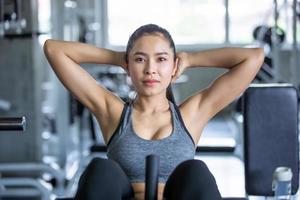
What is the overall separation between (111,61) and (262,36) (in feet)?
11.1

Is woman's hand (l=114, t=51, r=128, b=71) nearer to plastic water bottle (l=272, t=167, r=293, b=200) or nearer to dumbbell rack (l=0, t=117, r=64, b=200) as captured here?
plastic water bottle (l=272, t=167, r=293, b=200)

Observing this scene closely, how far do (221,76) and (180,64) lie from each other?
15 cm

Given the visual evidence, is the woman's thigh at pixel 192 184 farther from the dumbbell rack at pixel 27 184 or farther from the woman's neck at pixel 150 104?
the dumbbell rack at pixel 27 184

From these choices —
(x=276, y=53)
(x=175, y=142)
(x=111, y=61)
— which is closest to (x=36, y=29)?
(x=276, y=53)

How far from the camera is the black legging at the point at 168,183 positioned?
1.47 m

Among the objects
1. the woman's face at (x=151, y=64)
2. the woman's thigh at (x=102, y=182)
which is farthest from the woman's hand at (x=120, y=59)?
the woman's thigh at (x=102, y=182)

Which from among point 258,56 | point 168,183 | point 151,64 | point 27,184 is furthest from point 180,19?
point 168,183

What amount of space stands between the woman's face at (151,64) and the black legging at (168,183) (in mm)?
269

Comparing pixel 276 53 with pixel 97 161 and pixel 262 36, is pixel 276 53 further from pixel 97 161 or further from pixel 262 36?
pixel 97 161

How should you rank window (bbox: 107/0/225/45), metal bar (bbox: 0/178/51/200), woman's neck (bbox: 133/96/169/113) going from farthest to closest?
window (bbox: 107/0/225/45)
metal bar (bbox: 0/178/51/200)
woman's neck (bbox: 133/96/169/113)

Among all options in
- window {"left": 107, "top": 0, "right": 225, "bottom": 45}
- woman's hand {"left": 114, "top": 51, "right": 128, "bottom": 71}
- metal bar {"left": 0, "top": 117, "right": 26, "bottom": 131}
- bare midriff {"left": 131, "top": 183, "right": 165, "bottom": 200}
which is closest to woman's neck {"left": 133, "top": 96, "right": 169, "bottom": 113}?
woman's hand {"left": 114, "top": 51, "right": 128, "bottom": 71}

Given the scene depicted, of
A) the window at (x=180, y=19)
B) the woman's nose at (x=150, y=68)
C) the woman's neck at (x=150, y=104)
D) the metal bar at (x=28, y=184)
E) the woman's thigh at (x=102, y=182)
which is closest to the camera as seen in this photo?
the woman's thigh at (x=102, y=182)

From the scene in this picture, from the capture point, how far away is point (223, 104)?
185 centimetres

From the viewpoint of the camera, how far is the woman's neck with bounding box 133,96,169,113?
1772 millimetres
